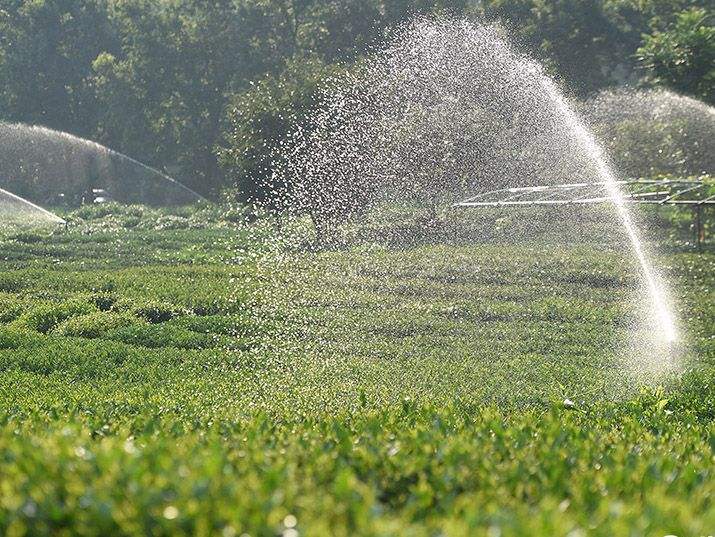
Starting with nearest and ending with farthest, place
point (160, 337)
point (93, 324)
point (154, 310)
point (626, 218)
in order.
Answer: point (160, 337) → point (93, 324) → point (154, 310) → point (626, 218)

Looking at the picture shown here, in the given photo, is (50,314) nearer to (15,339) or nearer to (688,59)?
(15,339)

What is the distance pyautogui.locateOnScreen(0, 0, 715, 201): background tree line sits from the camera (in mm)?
36656

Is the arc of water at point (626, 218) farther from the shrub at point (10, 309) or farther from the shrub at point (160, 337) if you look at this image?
the shrub at point (10, 309)

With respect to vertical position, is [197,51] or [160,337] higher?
[197,51]

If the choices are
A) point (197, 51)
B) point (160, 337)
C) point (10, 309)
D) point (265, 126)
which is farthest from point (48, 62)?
point (160, 337)

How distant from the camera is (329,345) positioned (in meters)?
12.6

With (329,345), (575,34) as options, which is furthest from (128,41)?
(329,345)

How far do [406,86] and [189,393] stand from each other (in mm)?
15969

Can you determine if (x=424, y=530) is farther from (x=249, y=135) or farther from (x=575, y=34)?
(x=575, y=34)

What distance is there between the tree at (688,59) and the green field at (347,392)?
9.10ft

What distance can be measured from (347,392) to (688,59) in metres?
12.0

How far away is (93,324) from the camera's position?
14.2 meters

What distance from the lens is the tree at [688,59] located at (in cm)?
1975

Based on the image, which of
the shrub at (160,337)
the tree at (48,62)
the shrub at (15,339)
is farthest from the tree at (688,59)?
the tree at (48,62)
